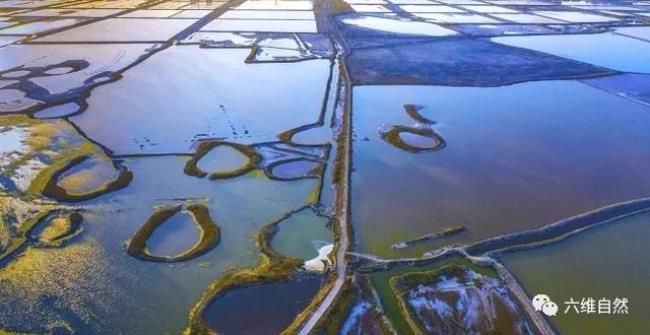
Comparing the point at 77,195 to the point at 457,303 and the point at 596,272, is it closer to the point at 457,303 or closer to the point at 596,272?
the point at 457,303

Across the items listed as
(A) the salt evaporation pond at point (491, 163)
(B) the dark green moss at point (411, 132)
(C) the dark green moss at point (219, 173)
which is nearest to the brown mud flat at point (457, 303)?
(A) the salt evaporation pond at point (491, 163)

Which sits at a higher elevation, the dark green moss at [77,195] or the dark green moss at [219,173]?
the dark green moss at [219,173]

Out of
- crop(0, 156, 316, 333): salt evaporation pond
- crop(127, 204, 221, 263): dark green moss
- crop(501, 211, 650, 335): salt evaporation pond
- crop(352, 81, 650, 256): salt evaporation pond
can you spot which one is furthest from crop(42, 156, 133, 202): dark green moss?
crop(501, 211, 650, 335): salt evaporation pond

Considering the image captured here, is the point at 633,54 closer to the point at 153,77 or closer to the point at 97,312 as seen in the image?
the point at 153,77

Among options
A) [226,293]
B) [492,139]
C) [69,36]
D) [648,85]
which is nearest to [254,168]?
[226,293]

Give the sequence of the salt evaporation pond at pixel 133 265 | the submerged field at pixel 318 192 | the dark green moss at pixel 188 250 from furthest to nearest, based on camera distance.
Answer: the dark green moss at pixel 188 250
the submerged field at pixel 318 192
the salt evaporation pond at pixel 133 265

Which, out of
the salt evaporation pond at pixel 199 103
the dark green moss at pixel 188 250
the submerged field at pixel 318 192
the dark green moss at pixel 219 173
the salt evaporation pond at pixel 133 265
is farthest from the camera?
the salt evaporation pond at pixel 199 103

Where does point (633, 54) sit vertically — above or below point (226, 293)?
above

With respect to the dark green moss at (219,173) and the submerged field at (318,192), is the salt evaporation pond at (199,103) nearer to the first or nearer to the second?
the submerged field at (318,192)
